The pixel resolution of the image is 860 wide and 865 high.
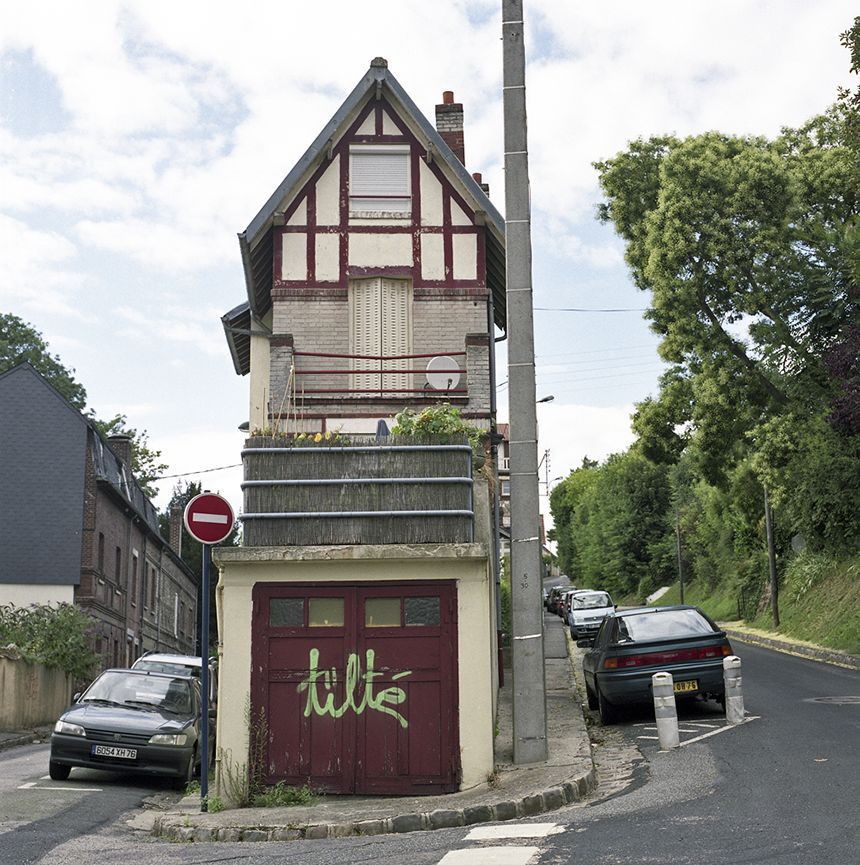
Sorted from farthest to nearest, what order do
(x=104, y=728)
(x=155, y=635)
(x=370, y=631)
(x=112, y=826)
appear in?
(x=155, y=635) < (x=104, y=728) < (x=370, y=631) < (x=112, y=826)

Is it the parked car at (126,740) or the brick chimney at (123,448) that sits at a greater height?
the brick chimney at (123,448)

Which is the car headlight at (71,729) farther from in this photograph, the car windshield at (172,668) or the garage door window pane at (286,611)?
the garage door window pane at (286,611)

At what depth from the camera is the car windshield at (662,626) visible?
1377 centimetres

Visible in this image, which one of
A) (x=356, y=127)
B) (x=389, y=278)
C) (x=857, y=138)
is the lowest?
(x=389, y=278)

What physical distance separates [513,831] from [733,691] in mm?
5983

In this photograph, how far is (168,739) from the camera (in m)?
12.3

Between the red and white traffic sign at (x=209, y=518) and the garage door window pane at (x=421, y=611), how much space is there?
196cm

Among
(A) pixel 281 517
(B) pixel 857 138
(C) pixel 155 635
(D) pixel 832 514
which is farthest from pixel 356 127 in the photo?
(C) pixel 155 635

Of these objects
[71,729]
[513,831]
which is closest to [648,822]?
[513,831]

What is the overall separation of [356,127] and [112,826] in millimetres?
12743

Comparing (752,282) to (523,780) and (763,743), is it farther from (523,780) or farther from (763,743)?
(523,780)

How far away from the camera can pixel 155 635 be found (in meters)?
41.2

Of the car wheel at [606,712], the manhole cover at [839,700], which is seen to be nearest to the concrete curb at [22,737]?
the car wheel at [606,712]

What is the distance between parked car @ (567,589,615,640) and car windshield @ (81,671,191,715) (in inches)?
739
